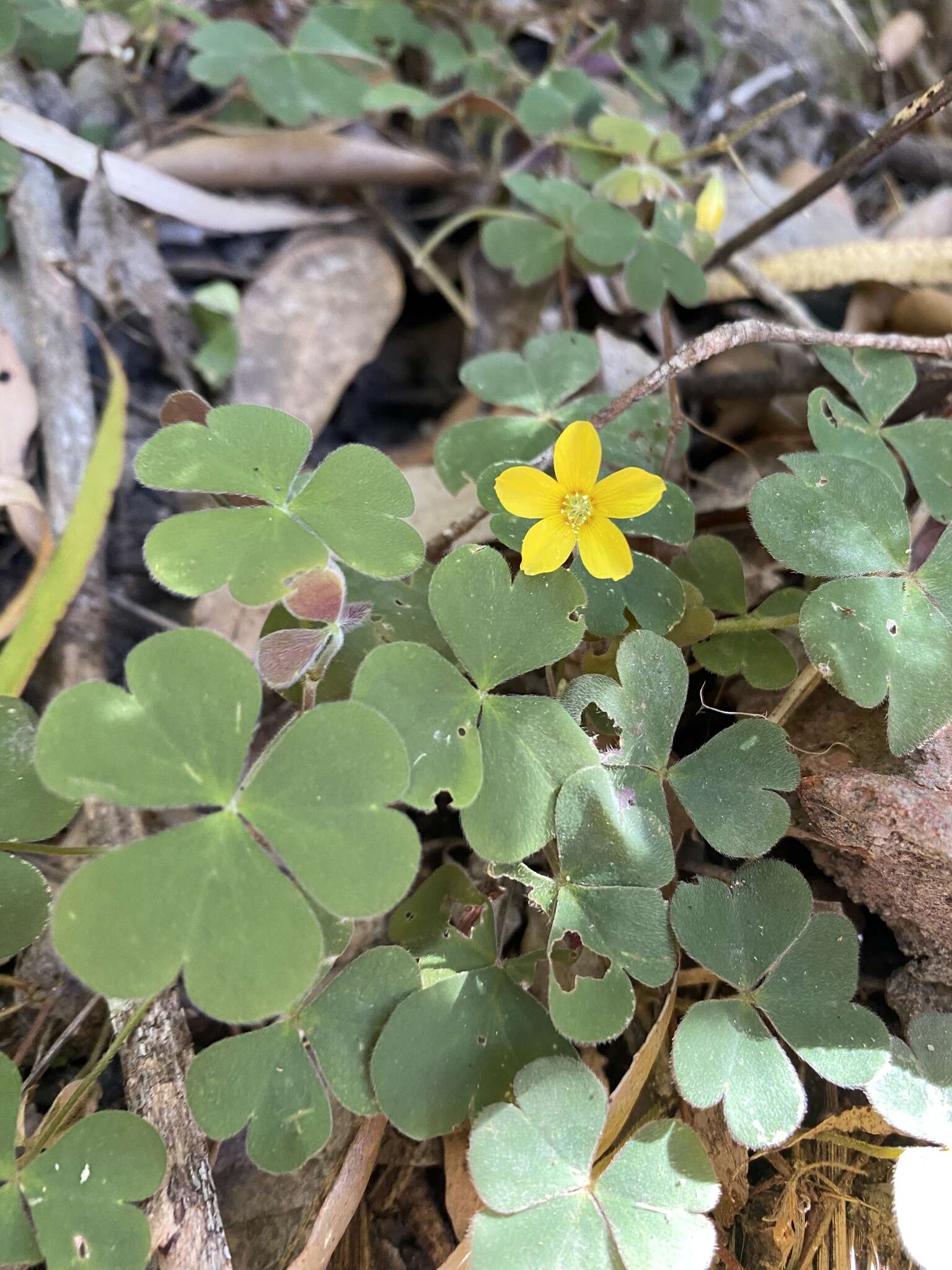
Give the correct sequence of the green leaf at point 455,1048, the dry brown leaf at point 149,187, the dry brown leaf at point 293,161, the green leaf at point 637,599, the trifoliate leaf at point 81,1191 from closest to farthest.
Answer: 1. the trifoliate leaf at point 81,1191
2. the green leaf at point 455,1048
3. the green leaf at point 637,599
4. the dry brown leaf at point 149,187
5. the dry brown leaf at point 293,161

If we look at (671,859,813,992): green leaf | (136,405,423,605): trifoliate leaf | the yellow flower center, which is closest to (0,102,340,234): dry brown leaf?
(136,405,423,605): trifoliate leaf

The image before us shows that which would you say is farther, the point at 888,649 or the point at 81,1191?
the point at 888,649

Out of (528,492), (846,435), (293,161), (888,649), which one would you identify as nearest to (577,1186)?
(888,649)

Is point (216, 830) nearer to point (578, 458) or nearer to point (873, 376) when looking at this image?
point (578, 458)

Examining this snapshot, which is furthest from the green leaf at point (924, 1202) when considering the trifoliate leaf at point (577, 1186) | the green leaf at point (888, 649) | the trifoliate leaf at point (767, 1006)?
the green leaf at point (888, 649)

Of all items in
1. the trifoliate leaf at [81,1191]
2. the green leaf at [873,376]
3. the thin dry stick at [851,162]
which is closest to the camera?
the trifoliate leaf at [81,1191]

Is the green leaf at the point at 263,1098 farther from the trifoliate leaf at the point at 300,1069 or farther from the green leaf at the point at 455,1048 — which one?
the green leaf at the point at 455,1048
